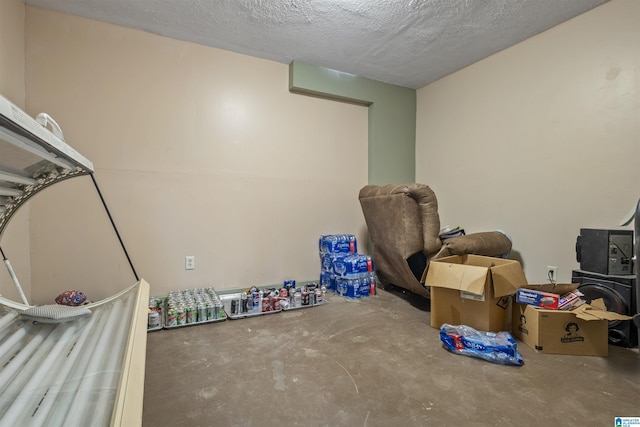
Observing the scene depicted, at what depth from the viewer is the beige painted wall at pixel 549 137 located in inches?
89.4

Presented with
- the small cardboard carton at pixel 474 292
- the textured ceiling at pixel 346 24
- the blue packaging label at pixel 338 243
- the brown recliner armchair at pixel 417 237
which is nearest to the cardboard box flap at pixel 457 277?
the small cardboard carton at pixel 474 292

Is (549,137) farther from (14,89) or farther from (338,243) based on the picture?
(14,89)

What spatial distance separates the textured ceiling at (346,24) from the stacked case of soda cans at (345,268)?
78.3 inches

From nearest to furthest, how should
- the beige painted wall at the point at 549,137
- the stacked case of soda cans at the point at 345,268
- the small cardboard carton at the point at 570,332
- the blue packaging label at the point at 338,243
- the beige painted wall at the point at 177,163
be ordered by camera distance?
the small cardboard carton at the point at 570,332, the beige painted wall at the point at 549,137, the beige painted wall at the point at 177,163, the stacked case of soda cans at the point at 345,268, the blue packaging label at the point at 338,243

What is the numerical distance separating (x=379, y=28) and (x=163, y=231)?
2.68 metres

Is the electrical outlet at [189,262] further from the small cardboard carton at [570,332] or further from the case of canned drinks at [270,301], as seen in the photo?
the small cardboard carton at [570,332]

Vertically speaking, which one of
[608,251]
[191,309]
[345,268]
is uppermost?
[608,251]

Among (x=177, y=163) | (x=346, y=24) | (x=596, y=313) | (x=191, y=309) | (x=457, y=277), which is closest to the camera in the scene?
(x=596, y=313)

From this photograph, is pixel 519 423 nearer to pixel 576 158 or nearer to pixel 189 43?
pixel 576 158

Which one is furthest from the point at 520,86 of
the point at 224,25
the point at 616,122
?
the point at 224,25

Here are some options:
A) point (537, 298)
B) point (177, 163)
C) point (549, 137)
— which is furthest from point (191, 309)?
point (549, 137)

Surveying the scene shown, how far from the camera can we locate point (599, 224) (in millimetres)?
2371

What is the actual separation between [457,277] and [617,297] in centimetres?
101

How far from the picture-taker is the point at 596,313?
6.00 feet
